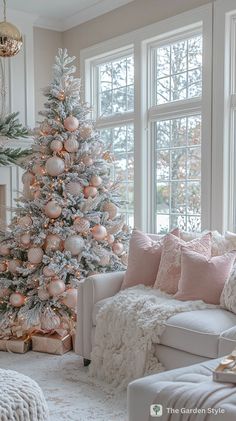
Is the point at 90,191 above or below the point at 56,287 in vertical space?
above

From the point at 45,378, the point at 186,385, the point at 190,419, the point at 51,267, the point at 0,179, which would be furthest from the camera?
the point at 0,179

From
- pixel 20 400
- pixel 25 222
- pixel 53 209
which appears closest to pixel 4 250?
pixel 25 222

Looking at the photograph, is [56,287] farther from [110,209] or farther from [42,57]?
[42,57]

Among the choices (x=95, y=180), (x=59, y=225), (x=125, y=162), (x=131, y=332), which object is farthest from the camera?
(x=125, y=162)

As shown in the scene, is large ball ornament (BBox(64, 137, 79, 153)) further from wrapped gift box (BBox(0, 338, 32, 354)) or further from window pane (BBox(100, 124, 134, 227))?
wrapped gift box (BBox(0, 338, 32, 354))

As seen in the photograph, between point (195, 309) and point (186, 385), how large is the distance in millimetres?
1360

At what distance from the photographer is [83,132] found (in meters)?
4.30

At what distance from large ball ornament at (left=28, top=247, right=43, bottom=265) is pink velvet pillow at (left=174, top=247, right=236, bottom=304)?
1.24m

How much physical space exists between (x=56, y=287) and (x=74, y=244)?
36 cm

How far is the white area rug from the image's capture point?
294cm

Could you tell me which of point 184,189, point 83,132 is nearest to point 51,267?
point 83,132

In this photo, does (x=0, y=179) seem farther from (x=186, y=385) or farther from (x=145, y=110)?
(x=186, y=385)

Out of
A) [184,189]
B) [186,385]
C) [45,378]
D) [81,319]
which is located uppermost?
[184,189]

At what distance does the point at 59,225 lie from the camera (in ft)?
13.6
